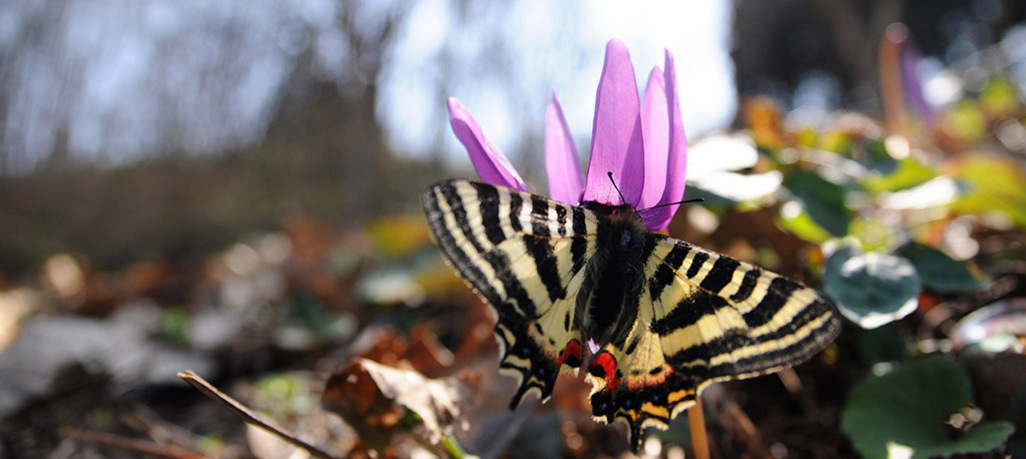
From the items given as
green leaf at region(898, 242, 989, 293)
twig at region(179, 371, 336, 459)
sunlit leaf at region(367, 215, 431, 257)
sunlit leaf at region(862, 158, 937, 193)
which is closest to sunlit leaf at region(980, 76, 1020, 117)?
sunlit leaf at region(862, 158, 937, 193)

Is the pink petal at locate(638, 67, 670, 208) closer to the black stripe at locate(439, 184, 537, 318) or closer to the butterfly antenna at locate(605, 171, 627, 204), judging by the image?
the butterfly antenna at locate(605, 171, 627, 204)

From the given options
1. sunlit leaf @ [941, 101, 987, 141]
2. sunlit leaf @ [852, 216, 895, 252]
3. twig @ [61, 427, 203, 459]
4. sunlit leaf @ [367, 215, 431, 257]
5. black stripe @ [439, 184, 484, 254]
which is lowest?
sunlit leaf @ [367, 215, 431, 257]

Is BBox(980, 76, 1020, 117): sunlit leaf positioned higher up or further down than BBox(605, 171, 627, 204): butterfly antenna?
further down

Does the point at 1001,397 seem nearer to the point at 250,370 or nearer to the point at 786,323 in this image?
the point at 786,323

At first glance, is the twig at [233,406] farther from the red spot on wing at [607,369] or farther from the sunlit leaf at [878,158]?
the sunlit leaf at [878,158]

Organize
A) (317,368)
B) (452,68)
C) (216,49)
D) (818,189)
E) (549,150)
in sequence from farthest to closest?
1. (216,49)
2. (452,68)
3. (317,368)
4. (818,189)
5. (549,150)

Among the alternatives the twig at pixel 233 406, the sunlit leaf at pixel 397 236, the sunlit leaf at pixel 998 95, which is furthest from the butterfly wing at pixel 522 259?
the sunlit leaf at pixel 998 95

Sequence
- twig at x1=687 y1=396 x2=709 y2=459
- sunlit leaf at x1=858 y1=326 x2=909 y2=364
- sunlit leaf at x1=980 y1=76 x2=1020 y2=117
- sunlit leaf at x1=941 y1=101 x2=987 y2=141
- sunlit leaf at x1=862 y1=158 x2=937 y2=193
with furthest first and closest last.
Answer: sunlit leaf at x1=980 y1=76 x2=1020 y2=117 < sunlit leaf at x1=941 y1=101 x2=987 y2=141 < sunlit leaf at x1=862 y1=158 x2=937 y2=193 < sunlit leaf at x1=858 y1=326 x2=909 y2=364 < twig at x1=687 y1=396 x2=709 y2=459

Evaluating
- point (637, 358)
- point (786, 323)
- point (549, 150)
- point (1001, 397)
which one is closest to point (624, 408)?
point (637, 358)
